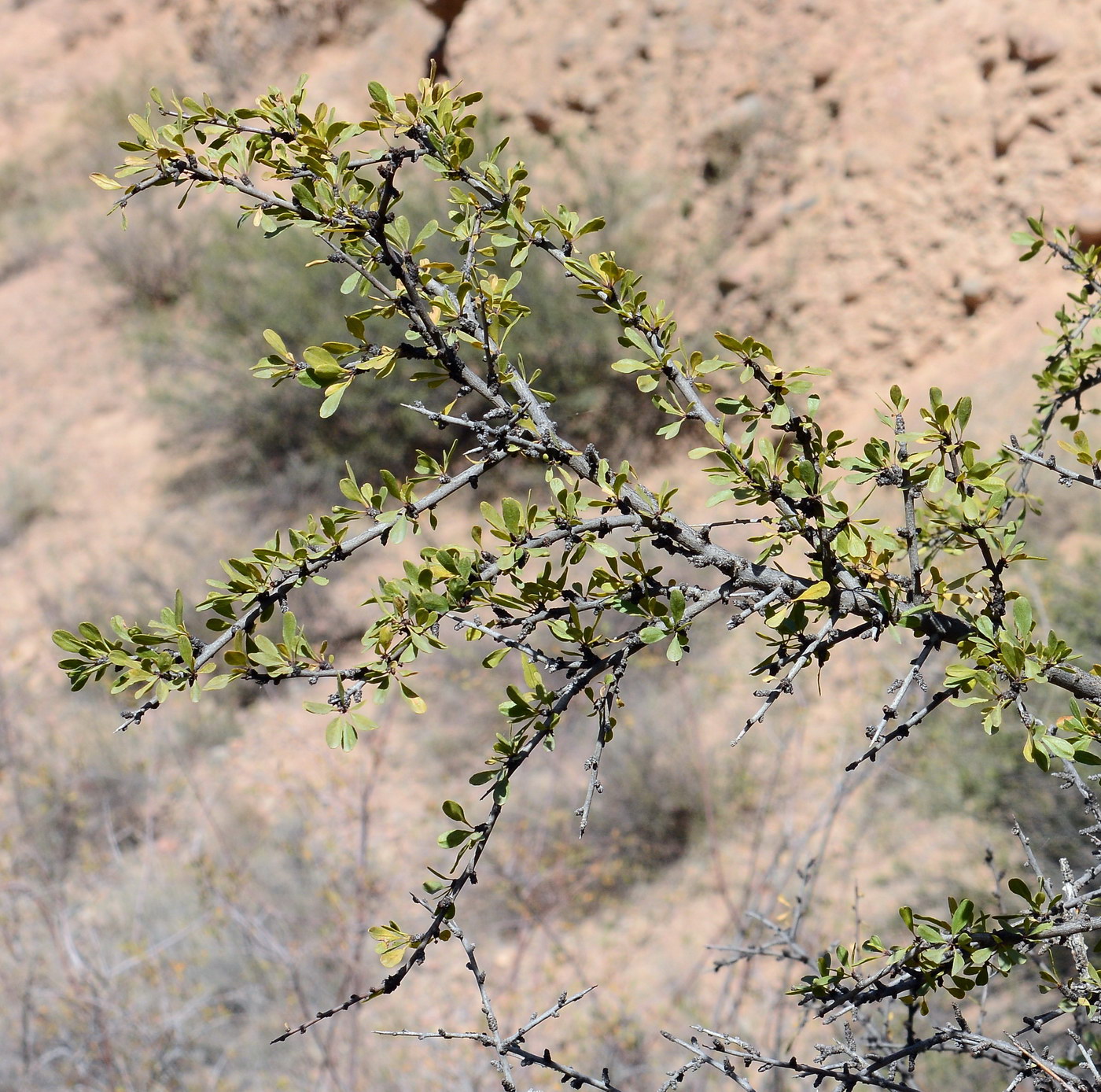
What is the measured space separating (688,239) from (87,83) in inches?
441

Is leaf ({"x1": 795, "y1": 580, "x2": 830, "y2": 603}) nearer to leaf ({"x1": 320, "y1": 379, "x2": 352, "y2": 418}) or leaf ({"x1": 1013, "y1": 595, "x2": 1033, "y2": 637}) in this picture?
leaf ({"x1": 1013, "y1": 595, "x2": 1033, "y2": 637})

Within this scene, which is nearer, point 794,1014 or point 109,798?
point 794,1014

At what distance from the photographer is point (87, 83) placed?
42.1 feet

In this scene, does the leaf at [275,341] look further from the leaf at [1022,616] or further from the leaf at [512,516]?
the leaf at [1022,616]

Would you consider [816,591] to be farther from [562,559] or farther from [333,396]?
Result: [333,396]

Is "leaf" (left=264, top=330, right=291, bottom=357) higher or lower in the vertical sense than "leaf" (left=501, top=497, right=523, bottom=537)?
higher

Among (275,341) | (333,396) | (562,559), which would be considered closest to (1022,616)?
(562,559)

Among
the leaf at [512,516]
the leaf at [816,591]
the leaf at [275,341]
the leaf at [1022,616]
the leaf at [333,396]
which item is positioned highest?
the leaf at [275,341]

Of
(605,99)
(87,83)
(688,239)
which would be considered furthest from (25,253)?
(688,239)

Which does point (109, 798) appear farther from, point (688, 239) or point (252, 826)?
point (688, 239)

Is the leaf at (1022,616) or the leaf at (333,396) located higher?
the leaf at (333,396)

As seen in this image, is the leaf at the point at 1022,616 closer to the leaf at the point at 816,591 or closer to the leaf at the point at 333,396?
the leaf at the point at 816,591

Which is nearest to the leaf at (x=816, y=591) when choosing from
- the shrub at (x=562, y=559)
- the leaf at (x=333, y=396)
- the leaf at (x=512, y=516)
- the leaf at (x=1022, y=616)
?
the shrub at (x=562, y=559)

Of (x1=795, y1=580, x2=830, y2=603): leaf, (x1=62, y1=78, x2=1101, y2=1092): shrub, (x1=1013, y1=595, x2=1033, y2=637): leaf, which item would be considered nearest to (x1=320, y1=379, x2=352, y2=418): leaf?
(x1=62, y1=78, x2=1101, y2=1092): shrub
